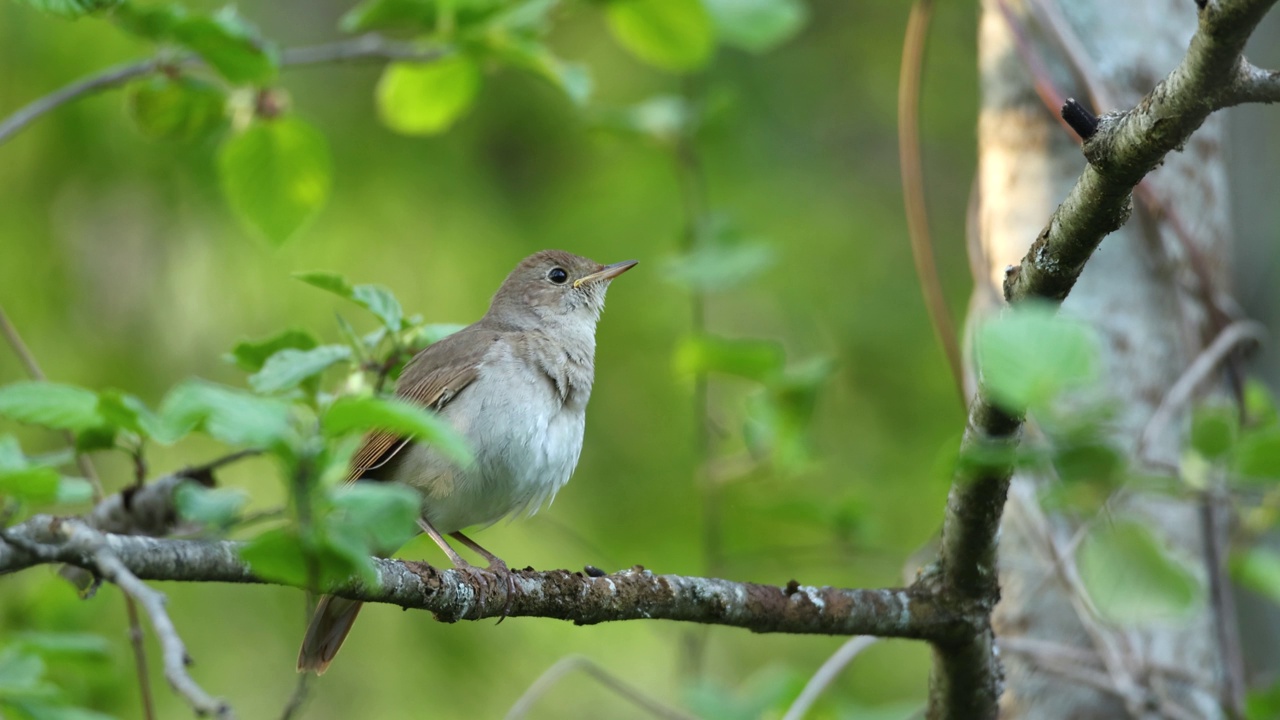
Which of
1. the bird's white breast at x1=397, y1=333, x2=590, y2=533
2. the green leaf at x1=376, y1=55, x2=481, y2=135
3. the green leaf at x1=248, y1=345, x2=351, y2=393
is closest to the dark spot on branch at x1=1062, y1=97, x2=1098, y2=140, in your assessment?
the green leaf at x1=248, y1=345, x2=351, y2=393

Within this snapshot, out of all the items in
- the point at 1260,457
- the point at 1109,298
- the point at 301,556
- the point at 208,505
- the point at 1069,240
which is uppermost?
the point at 1109,298

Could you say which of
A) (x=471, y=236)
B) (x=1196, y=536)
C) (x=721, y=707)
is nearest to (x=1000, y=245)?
(x=1196, y=536)

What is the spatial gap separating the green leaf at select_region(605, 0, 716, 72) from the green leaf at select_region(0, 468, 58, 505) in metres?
2.74

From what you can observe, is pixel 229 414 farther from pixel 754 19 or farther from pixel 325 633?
pixel 754 19

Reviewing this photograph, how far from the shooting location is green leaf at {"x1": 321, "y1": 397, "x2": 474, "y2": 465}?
1.50m

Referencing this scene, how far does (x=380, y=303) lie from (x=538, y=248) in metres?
3.69

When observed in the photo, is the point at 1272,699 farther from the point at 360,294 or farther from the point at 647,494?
the point at 647,494

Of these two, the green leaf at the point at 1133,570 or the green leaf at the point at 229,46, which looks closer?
the green leaf at the point at 1133,570

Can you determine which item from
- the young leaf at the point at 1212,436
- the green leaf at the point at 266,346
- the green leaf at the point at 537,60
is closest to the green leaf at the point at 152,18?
the green leaf at the point at 266,346

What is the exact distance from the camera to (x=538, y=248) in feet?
22.5

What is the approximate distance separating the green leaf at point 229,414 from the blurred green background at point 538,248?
402cm

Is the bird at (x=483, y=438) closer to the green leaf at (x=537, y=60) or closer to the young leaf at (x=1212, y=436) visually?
the green leaf at (x=537, y=60)

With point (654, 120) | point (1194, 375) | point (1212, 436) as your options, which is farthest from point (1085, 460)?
point (654, 120)

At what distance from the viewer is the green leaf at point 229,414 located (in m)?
1.52
